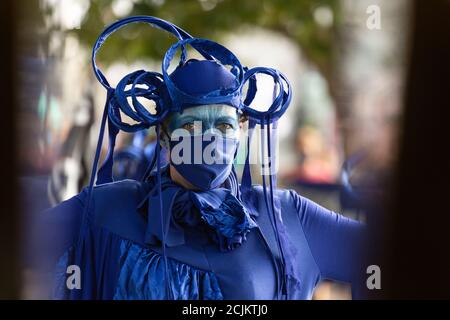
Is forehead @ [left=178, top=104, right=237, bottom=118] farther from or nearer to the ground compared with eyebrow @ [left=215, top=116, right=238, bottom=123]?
farther from the ground

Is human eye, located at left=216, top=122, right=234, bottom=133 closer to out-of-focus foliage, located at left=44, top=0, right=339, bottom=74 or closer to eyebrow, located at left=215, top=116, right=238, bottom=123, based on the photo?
eyebrow, located at left=215, top=116, right=238, bottom=123

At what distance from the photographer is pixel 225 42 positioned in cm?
807

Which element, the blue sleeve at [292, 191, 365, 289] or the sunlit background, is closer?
the blue sleeve at [292, 191, 365, 289]

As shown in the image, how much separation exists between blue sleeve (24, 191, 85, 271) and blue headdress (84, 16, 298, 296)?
4 cm

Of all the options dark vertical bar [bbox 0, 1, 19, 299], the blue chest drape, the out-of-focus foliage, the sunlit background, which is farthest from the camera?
the out-of-focus foliage

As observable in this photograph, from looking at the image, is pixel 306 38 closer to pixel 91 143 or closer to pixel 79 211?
pixel 91 143

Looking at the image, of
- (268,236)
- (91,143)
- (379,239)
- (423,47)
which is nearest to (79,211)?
(268,236)

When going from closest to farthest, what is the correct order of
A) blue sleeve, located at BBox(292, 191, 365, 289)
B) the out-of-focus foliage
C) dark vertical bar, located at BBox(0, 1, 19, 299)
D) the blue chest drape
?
1. the blue chest drape
2. blue sleeve, located at BBox(292, 191, 365, 289)
3. dark vertical bar, located at BBox(0, 1, 19, 299)
4. the out-of-focus foliage

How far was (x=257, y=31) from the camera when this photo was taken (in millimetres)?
8758

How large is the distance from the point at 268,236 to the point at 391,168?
3.33ft

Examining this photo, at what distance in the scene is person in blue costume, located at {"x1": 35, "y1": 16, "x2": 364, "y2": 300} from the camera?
90.2 inches

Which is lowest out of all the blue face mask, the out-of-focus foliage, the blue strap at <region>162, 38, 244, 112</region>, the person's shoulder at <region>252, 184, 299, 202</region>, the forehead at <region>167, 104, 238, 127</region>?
the person's shoulder at <region>252, 184, 299, 202</region>

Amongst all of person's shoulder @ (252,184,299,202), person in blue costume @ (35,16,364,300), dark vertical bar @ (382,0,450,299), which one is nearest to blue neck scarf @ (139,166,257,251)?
person in blue costume @ (35,16,364,300)
